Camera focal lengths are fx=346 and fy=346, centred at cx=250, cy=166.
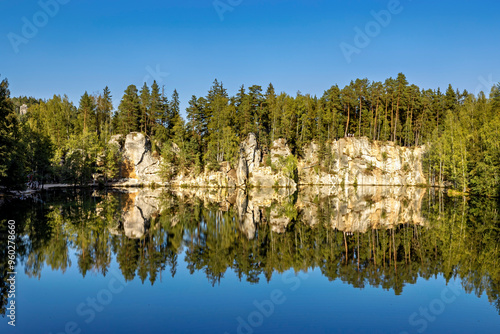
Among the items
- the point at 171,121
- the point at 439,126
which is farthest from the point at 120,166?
the point at 439,126

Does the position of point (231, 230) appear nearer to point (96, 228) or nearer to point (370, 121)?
point (96, 228)

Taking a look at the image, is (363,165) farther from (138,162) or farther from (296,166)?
(138,162)

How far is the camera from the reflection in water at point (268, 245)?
16.7m

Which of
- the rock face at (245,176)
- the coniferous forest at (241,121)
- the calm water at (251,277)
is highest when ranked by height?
the coniferous forest at (241,121)

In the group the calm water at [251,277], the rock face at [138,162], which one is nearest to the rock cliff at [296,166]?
the rock face at [138,162]

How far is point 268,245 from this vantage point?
22.0 meters

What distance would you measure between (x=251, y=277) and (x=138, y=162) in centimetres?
7360

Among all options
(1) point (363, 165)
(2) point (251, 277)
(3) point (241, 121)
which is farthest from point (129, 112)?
(2) point (251, 277)

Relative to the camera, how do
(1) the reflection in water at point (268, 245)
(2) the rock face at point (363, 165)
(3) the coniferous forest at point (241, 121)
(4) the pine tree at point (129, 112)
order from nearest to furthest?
(1) the reflection in water at point (268, 245) < (3) the coniferous forest at point (241, 121) < (4) the pine tree at point (129, 112) < (2) the rock face at point (363, 165)

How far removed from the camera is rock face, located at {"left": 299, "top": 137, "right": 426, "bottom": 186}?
286ft

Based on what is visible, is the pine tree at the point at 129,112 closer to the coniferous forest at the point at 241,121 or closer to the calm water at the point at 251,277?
the coniferous forest at the point at 241,121

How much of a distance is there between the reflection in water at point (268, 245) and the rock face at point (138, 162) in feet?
165

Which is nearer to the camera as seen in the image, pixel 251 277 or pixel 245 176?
pixel 251 277

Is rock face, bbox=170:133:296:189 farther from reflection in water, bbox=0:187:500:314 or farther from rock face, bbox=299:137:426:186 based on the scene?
reflection in water, bbox=0:187:500:314
